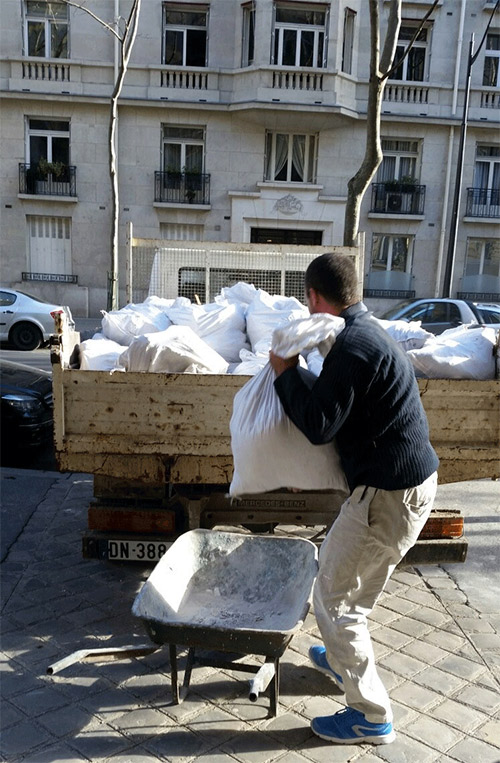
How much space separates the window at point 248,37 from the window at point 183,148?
251 centimetres

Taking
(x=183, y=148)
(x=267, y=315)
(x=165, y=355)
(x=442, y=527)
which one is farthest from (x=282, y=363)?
(x=183, y=148)

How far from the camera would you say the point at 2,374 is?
788cm

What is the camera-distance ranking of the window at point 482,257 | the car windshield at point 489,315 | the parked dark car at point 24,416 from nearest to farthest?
the parked dark car at point 24,416
the car windshield at point 489,315
the window at point 482,257

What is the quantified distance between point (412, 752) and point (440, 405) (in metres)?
1.65

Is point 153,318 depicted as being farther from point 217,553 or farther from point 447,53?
point 447,53

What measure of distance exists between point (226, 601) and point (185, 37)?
2168 centimetres

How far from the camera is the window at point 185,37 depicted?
2130 centimetres

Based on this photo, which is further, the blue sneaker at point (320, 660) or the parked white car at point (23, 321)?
the parked white car at point (23, 321)

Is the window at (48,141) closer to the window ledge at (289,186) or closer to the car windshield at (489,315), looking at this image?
the window ledge at (289,186)

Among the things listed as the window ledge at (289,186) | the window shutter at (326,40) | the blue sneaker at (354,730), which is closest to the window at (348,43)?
the window shutter at (326,40)

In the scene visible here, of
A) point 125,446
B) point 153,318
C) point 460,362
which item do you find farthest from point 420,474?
point 153,318

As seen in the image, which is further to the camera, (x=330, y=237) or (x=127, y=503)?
(x=330, y=237)

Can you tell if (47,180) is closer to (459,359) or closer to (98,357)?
(98,357)

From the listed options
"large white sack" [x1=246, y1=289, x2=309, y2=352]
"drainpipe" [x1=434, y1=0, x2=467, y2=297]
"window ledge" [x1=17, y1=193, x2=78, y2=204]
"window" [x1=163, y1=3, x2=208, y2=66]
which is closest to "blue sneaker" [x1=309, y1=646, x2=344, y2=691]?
"large white sack" [x1=246, y1=289, x2=309, y2=352]
